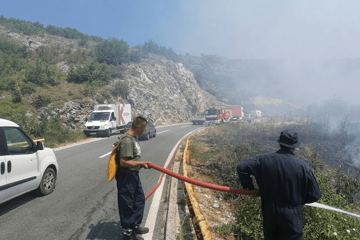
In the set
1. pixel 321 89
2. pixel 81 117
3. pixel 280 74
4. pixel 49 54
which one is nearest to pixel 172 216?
pixel 81 117

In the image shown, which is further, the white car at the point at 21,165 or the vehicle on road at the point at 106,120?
the vehicle on road at the point at 106,120

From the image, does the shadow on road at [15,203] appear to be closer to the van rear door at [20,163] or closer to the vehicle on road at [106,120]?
the van rear door at [20,163]

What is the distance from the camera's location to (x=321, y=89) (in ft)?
391

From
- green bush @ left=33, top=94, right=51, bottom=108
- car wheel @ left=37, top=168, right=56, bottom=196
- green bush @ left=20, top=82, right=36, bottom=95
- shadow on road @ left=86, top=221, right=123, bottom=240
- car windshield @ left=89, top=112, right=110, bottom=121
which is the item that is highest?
green bush @ left=20, top=82, right=36, bottom=95

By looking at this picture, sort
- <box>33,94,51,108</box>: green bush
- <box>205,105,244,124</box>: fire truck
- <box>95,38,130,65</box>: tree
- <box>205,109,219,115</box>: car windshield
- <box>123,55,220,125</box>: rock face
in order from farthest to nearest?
1. <box>95,38,130,65</box>: tree
2. <box>123,55,220,125</box>: rock face
3. <box>205,109,219,115</box>: car windshield
4. <box>205,105,244,124</box>: fire truck
5. <box>33,94,51,108</box>: green bush

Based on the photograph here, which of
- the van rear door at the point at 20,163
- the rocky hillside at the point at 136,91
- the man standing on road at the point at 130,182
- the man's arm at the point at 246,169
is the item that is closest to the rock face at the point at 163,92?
the rocky hillside at the point at 136,91

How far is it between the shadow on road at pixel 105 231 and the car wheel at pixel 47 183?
2.23 meters

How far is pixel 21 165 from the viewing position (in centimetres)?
501

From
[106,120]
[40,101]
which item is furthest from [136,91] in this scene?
[106,120]

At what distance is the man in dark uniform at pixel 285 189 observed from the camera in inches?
105

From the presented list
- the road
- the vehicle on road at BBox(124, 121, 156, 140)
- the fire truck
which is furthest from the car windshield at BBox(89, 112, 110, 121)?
the fire truck

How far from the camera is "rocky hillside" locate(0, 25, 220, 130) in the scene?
2492 cm

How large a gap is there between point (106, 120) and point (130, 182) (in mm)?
17170

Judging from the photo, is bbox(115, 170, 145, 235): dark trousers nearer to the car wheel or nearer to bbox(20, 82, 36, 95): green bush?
the car wheel
